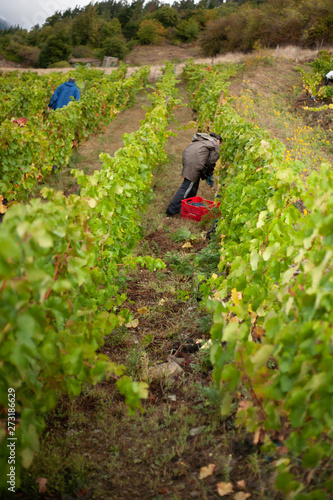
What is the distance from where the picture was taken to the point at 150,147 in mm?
6000

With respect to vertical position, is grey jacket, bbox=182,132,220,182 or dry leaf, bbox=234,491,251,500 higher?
grey jacket, bbox=182,132,220,182

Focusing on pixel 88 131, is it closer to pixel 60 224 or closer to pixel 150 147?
pixel 150 147

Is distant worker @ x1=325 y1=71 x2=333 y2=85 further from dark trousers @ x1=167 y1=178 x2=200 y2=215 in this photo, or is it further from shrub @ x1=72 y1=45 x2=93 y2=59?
shrub @ x1=72 y1=45 x2=93 y2=59

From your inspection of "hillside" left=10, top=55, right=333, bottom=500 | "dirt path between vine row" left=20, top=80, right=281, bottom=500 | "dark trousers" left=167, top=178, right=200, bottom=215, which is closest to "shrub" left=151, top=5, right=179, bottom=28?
"dark trousers" left=167, top=178, right=200, bottom=215

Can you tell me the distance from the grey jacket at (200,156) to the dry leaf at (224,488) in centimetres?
533

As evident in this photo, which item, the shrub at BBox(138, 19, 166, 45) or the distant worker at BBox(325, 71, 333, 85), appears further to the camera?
the shrub at BBox(138, 19, 166, 45)

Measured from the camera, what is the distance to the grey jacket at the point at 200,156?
662cm

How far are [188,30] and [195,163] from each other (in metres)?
51.3

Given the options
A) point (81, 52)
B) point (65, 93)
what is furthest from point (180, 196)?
point (81, 52)

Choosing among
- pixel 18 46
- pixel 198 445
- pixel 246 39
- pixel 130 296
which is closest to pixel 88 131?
pixel 130 296

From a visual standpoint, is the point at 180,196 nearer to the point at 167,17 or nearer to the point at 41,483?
the point at 41,483

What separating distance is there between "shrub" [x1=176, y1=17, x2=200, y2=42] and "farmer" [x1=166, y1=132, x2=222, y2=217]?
50.8 metres

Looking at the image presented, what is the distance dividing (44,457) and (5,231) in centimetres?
142

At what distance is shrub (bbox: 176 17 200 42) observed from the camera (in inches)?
1991
